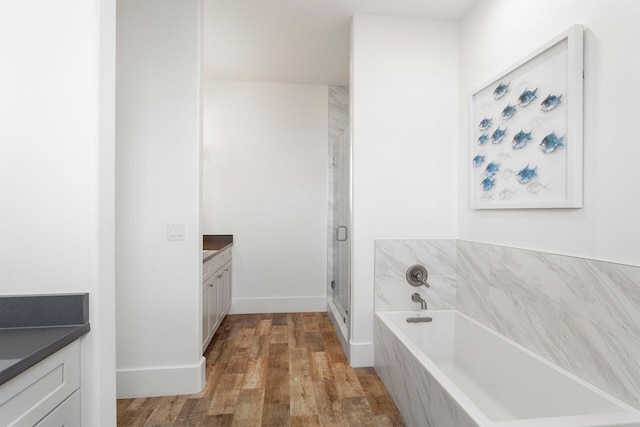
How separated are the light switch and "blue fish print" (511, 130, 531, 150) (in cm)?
216

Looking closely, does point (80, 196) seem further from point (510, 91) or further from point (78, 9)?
point (510, 91)

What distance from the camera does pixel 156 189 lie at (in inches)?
87.3

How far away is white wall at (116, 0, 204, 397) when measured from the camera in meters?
2.20

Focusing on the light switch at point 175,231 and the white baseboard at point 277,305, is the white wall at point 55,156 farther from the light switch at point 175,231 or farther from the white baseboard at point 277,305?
the white baseboard at point 277,305

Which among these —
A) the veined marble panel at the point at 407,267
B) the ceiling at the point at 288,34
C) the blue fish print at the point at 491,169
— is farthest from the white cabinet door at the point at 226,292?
the blue fish print at the point at 491,169

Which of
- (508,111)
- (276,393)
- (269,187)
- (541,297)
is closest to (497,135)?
(508,111)

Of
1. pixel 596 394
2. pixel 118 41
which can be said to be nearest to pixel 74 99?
pixel 118 41

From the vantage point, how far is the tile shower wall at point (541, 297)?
4.49 feet

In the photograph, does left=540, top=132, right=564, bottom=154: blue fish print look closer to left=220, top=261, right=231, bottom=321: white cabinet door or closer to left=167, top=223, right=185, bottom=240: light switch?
left=167, top=223, right=185, bottom=240: light switch

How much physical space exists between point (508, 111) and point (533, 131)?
0.28 m

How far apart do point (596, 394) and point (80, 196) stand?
2.19m

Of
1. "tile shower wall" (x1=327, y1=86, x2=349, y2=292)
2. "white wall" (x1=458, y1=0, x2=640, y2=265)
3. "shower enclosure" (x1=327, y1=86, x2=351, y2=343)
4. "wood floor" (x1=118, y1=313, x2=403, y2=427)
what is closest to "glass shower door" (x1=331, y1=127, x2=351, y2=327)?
"shower enclosure" (x1=327, y1=86, x2=351, y2=343)

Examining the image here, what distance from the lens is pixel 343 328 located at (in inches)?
120

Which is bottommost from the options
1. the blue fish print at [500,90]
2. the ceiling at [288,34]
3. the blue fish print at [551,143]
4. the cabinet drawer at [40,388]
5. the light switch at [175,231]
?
the cabinet drawer at [40,388]
